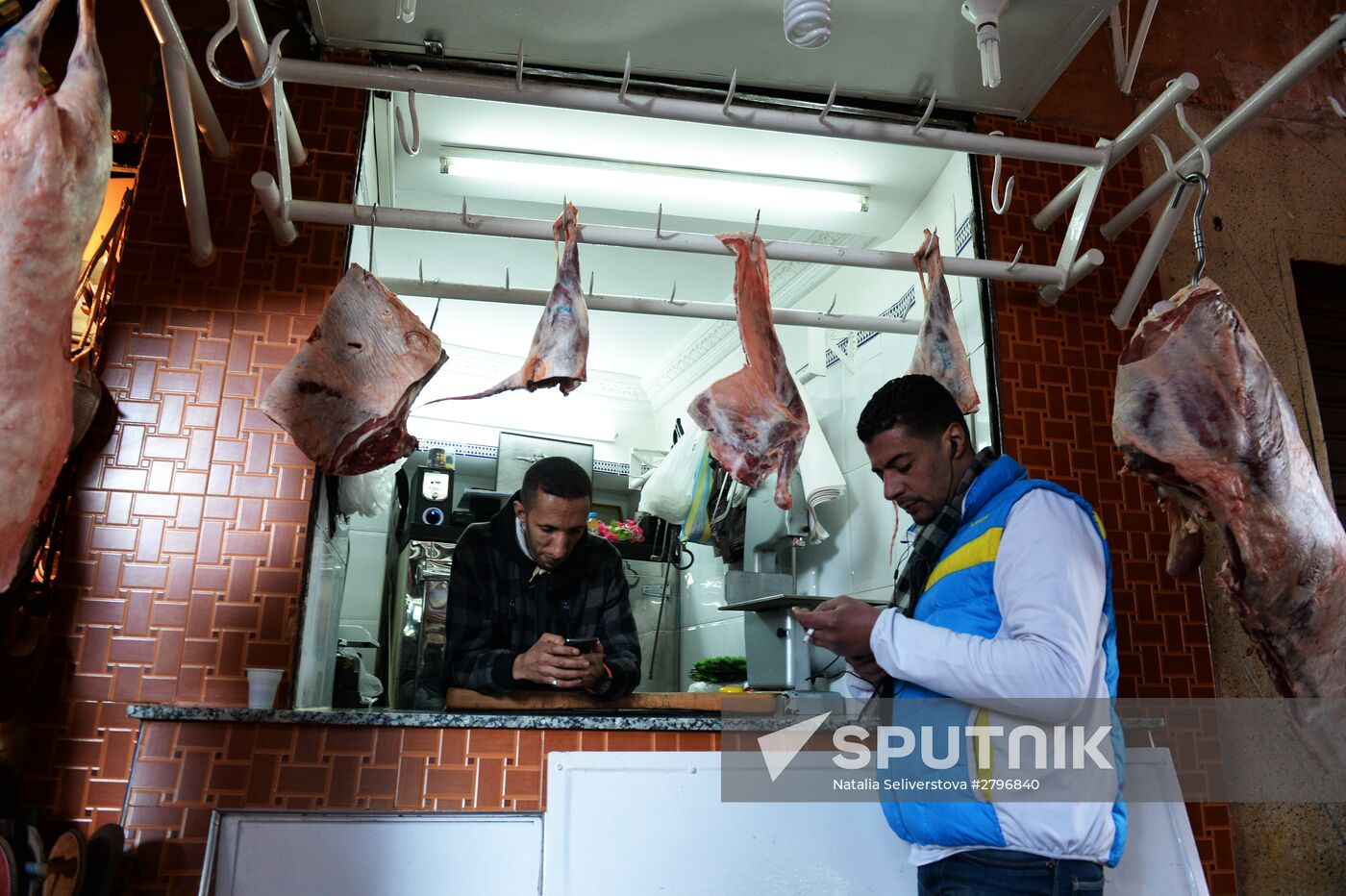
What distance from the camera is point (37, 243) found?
1.71 m

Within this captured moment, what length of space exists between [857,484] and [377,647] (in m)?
2.96

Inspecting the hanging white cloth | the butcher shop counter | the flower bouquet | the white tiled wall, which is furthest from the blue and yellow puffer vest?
the flower bouquet

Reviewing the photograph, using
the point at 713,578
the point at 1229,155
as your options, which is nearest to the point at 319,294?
the point at 713,578

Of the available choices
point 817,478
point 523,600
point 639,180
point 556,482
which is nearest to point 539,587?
point 523,600

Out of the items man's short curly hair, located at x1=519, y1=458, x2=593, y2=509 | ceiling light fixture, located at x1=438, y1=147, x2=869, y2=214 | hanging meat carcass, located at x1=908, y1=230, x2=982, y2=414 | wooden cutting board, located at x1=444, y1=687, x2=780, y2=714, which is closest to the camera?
hanging meat carcass, located at x1=908, y1=230, x2=982, y2=414

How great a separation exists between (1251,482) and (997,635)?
940 millimetres

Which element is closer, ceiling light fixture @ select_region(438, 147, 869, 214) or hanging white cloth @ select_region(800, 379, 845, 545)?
ceiling light fixture @ select_region(438, 147, 869, 214)

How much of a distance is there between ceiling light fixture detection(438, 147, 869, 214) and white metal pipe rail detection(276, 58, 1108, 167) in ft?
4.36

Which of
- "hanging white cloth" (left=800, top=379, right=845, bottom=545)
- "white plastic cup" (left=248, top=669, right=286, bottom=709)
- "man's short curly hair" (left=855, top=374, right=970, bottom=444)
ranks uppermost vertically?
"hanging white cloth" (left=800, top=379, right=845, bottom=545)

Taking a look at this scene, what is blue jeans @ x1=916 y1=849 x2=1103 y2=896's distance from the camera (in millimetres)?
2070

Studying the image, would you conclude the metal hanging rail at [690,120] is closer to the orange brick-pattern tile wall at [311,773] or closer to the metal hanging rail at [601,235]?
the metal hanging rail at [601,235]

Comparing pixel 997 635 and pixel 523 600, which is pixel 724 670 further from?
pixel 997 635

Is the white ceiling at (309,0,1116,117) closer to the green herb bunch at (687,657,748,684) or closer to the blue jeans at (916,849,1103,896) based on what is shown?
the blue jeans at (916,849,1103,896)

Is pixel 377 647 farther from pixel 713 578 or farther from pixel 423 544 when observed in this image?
pixel 713 578
